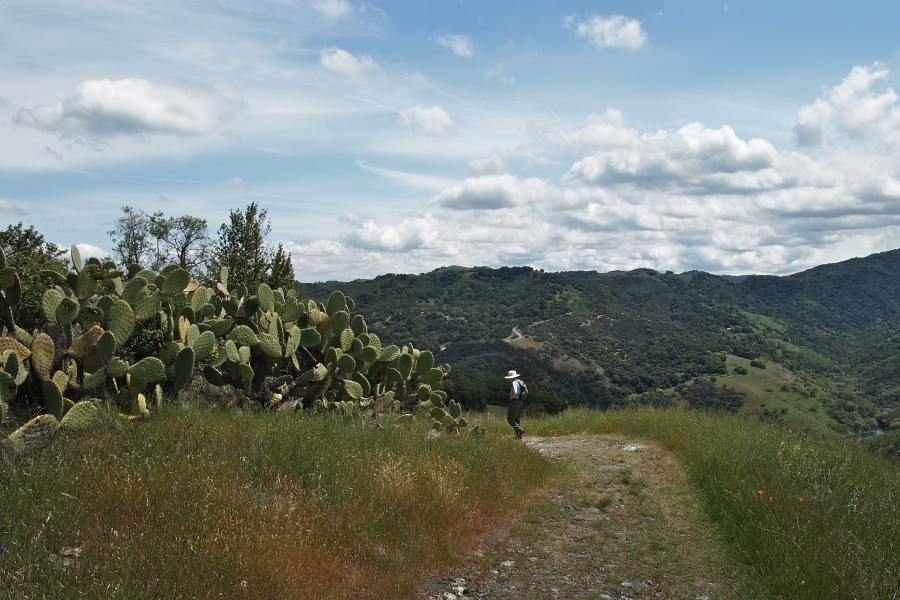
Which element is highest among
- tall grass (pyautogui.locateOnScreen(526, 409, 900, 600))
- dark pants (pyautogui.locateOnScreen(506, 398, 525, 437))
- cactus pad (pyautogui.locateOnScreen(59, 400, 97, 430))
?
cactus pad (pyautogui.locateOnScreen(59, 400, 97, 430))

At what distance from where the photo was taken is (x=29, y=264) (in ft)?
51.9

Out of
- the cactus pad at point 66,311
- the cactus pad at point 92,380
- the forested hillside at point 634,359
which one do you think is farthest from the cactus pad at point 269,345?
the forested hillside at point 634,359

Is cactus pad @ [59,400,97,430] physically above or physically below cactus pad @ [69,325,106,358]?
below

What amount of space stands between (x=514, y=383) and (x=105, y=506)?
9895mm

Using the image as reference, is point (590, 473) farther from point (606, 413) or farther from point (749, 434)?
point (606, 413)

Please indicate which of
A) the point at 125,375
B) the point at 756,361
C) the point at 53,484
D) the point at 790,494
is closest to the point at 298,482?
the point at 53,484

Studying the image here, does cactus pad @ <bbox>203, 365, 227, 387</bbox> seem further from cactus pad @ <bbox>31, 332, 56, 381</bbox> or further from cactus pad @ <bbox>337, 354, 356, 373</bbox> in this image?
cactus pad @ <bbox>31, 332, 56, 381</bbox>

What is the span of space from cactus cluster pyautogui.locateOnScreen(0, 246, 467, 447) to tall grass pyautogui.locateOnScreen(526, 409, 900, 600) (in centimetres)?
490

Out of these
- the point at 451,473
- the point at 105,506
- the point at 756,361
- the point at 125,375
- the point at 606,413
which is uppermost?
the point at 125,375

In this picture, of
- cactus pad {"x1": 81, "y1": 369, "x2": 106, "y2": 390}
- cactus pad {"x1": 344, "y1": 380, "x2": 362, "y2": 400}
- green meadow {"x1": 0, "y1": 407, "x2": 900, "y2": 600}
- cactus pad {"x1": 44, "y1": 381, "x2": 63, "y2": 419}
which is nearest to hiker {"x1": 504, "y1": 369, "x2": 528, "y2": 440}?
cactus pad {"x1": 344, "y1": 380, "x2": 362, "y2": 400}

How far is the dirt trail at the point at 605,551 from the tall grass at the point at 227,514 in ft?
1.40

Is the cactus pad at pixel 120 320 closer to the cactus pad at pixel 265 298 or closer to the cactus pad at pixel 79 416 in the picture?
the cactus pad at pixel 79 416

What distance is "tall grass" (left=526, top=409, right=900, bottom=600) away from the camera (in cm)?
482

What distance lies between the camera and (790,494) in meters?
6.58
